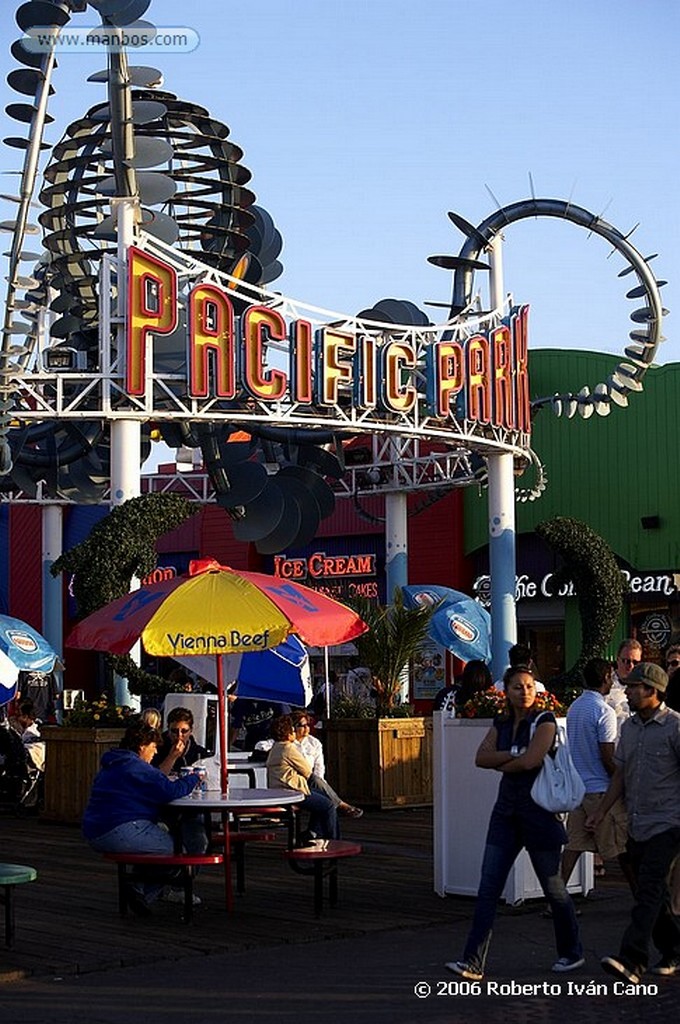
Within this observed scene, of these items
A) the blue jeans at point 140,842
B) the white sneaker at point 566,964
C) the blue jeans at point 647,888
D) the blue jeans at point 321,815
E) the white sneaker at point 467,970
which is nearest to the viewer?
the blue jeans at point 647,888

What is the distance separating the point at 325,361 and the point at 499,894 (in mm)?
16492

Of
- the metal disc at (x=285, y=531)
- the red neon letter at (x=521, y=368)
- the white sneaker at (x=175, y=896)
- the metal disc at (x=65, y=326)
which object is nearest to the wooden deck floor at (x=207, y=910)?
the white sneaker at (x=175, y=896)

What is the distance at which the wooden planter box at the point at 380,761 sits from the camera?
1962cm

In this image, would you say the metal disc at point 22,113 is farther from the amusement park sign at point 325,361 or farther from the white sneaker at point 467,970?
the white sneaker at point 467,970

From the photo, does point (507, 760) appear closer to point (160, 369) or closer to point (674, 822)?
point (674, 822)

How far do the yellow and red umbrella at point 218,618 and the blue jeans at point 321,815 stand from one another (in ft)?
3.46

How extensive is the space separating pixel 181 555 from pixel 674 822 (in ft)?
127

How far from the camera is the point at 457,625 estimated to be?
2433 cm

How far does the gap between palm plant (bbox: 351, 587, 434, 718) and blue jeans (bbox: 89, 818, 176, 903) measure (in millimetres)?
8669

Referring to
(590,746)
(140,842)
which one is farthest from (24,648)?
(590,746)

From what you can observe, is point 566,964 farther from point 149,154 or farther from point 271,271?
point 271,271

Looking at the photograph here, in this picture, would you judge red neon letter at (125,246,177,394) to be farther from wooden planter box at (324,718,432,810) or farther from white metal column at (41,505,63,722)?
white metal column at (41,505,63,722)

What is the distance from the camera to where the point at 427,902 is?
40.0 feet

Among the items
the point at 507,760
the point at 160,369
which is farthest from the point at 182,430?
the point at 507,760
